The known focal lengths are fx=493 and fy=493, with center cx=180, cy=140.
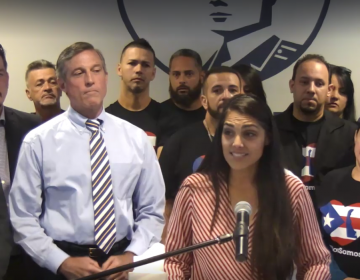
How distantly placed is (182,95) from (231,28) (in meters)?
0.69

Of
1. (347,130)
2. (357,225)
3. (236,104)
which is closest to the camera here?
(236,104)

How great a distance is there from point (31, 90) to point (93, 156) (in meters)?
1.49

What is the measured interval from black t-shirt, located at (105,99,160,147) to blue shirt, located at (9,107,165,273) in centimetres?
91

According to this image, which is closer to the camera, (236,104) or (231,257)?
(231,257)

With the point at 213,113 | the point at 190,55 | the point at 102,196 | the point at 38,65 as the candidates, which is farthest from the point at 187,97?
the point at 102,196

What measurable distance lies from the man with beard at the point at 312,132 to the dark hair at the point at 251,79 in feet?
0.78

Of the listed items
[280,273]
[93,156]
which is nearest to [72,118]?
[93,156]

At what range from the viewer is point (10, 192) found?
2.01m

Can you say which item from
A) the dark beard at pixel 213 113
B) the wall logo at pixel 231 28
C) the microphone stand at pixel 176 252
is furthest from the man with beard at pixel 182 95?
the microphone stand at pixel 176 252

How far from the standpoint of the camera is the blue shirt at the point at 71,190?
6.47 feet

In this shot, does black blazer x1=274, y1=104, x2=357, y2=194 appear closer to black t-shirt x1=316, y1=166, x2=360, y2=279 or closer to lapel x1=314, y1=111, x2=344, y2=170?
lapel x1=314, y1=111, x2=344, y2=170

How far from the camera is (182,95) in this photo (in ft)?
10.9

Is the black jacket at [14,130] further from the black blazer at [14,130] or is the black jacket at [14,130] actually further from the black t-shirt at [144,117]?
the black t-shirt at [144,117]

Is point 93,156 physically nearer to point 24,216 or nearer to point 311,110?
point 24,216
